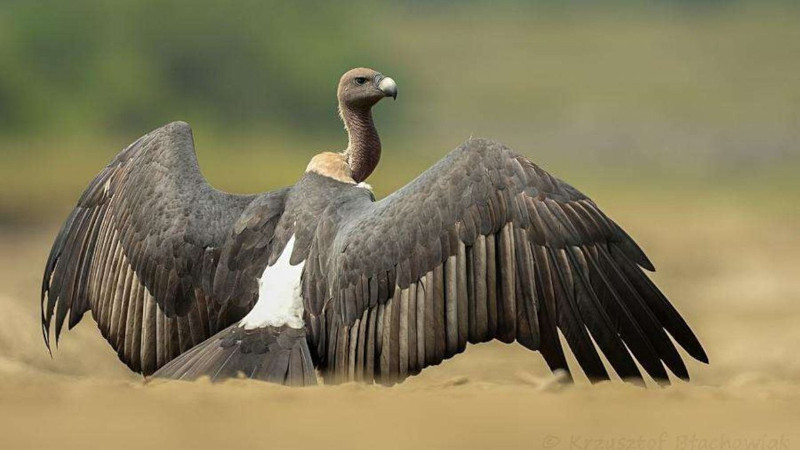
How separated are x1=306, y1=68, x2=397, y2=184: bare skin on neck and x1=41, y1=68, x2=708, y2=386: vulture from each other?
947mm

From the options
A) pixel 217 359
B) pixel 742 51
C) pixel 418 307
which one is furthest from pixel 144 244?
pixel 742 51

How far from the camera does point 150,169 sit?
31.5 ft

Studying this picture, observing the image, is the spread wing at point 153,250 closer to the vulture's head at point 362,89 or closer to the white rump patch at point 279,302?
the white rump patch at point 279,302

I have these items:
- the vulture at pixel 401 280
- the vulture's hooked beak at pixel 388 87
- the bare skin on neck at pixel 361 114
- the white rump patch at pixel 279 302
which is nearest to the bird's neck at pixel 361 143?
the bare skin on neck at pixel 361 114

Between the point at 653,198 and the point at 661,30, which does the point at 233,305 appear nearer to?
the point at 653,198

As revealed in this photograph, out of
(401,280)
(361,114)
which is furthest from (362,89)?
(401,280)

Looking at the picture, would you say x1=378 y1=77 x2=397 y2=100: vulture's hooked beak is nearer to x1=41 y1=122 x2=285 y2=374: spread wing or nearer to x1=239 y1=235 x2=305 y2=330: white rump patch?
x1=41 y1=122 x2=285 y2=374: spread wing

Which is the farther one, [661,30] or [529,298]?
[661,30]

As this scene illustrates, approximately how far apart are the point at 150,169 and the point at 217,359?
5.22 feet

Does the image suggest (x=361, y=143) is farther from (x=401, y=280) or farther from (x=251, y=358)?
(x=251, y=358)

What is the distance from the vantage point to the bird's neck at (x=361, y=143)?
33.9ft

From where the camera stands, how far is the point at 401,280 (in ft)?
27.9

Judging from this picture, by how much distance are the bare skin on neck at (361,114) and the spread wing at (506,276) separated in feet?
5.70

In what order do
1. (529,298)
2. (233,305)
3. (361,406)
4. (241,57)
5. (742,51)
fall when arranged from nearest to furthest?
(361,406), (529,298), (233,305), (241,57), (742,51)
